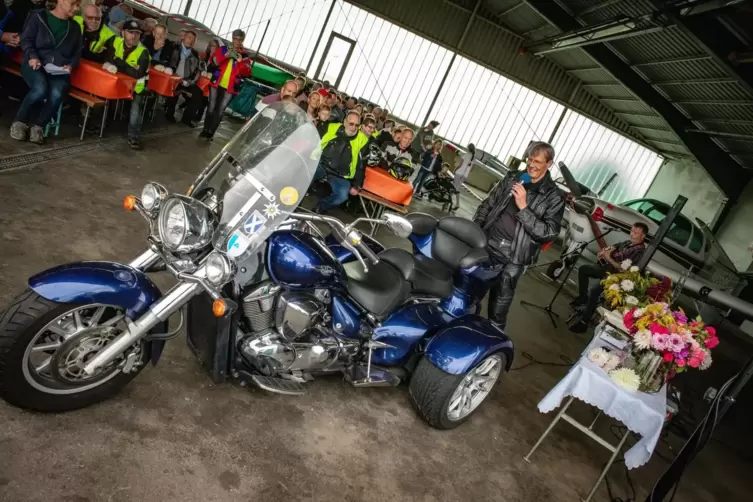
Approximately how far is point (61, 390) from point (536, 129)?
1817cm

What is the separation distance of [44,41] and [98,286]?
4.24m

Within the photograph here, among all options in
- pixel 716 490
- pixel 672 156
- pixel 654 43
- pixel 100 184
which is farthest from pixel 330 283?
pixel 672 156

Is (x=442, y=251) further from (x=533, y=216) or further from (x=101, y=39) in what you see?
(x=101, y=39)

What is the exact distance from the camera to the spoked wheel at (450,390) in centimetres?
315

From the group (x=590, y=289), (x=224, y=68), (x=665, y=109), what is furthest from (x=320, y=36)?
(x=590, y=289)

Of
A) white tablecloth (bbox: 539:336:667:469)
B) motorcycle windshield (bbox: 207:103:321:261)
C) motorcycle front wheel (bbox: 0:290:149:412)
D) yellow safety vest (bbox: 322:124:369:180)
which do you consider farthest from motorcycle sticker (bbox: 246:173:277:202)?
yellow safety vest (bbox: 322:124:369:180)

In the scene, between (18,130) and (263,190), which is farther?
(18,130)

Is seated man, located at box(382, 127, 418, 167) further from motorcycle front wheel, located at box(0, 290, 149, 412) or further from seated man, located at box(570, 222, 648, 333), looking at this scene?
motorcycle front wheel, located at box(0, 290, 149, 412)

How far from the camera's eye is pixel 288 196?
7.41 ft

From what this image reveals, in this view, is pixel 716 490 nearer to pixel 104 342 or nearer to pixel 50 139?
pixel 104 342

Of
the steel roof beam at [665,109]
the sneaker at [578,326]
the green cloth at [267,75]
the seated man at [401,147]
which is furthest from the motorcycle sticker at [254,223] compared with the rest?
the steel roof beam at [665,109]

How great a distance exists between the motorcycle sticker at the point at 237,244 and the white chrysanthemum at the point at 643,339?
7.86 ft

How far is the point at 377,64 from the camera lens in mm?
17391

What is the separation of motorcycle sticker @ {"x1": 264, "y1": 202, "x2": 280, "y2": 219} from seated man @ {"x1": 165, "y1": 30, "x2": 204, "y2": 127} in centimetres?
707
